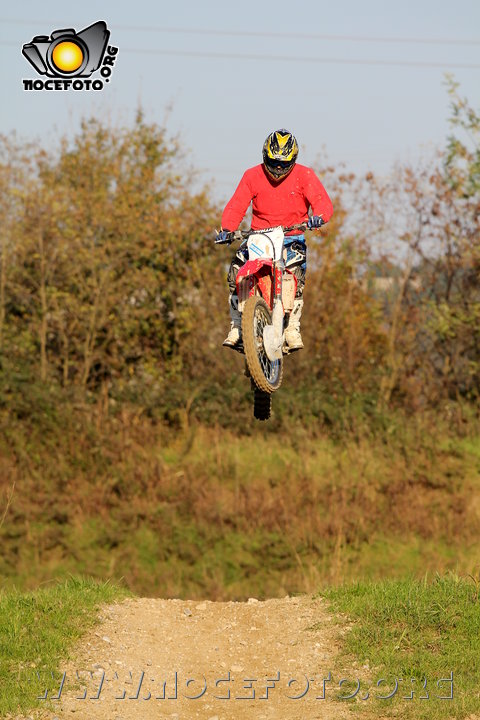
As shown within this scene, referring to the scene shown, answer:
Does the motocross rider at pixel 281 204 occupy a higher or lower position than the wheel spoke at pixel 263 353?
higher

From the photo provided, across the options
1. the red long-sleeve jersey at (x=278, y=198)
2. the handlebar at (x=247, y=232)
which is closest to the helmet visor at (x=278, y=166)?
the red long-sleeve jersey at (x=278, y=198)

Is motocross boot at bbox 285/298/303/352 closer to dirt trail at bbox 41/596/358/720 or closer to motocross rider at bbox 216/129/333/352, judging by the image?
motocross rider at bbox 216/129/333/352

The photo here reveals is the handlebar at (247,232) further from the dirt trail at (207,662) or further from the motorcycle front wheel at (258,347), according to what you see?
the dirt trail at (207,662)

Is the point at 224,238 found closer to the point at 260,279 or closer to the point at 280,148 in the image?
the point at 260,279

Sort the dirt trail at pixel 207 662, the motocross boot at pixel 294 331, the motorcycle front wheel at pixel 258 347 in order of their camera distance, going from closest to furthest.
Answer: the dirt trail at pixel 207 662 → the motorcycle front wheel at pixel 258 347 → the motocross boot at pixel 294 331

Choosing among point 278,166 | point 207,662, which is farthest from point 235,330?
point 207,662

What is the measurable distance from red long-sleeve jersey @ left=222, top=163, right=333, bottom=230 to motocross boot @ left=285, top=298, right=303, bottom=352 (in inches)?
29.5

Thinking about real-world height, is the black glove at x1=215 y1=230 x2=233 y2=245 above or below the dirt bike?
above

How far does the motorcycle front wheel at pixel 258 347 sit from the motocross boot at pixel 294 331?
19 centimetres

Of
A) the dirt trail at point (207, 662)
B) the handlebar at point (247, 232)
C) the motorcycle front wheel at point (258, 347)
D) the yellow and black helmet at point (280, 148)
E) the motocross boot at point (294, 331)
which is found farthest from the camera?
the motocross boot at point (294, 331)

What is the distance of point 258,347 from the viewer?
910 cm

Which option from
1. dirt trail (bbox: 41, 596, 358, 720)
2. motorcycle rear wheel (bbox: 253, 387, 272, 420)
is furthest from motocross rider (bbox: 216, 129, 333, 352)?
dirt trail (bbox: 41, 596, 358, 720)

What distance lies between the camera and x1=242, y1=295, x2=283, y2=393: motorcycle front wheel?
8.79 m

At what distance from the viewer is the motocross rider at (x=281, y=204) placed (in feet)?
29.7
